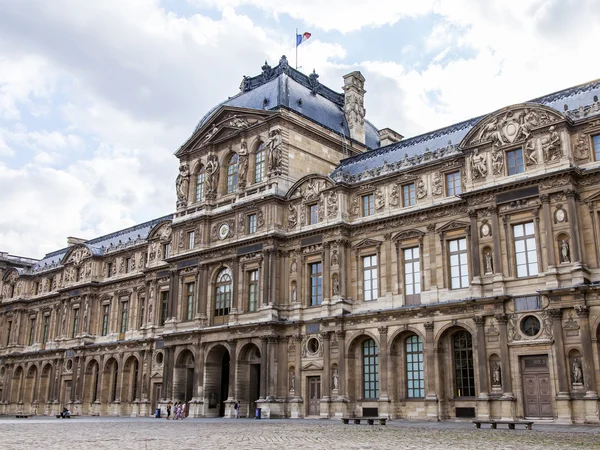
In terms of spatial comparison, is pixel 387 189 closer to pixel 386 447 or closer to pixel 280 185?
pixel 280 185

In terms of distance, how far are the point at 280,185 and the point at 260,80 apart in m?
11.9

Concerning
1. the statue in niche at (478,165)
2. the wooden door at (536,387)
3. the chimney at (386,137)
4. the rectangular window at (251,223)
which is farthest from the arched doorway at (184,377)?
the wooden door at (536,387)

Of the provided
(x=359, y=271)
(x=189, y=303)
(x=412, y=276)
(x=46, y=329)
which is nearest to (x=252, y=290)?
(x=189, y=303)

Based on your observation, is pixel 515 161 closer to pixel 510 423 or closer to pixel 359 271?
pixel 359 271

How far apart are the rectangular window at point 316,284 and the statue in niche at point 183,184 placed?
46.0 feet

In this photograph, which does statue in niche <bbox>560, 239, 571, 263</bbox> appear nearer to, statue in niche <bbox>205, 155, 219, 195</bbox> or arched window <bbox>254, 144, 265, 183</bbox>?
arched window <bbox>254, 144, 265, 183</bbox>

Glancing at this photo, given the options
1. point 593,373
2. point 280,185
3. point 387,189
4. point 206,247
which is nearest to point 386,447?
point 593,373

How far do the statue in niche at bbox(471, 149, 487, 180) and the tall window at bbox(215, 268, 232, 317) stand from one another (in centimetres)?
1932

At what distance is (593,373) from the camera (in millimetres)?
29844

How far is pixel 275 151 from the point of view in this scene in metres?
45.7

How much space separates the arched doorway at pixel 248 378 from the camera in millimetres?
44062

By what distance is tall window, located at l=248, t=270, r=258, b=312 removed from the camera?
148ft

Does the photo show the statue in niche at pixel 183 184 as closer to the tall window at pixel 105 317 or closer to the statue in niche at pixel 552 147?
the tall window at pixel 105 317

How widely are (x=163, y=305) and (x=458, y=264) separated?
2833cm
